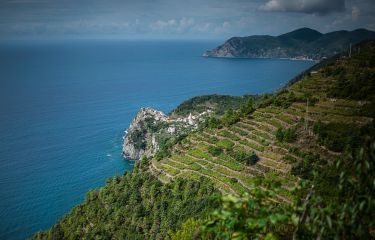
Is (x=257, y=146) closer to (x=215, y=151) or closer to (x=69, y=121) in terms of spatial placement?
(x=215, y=151)

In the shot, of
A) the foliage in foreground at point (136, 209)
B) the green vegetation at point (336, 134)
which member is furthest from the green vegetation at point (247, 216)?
the green vegetation at point (336, 134)

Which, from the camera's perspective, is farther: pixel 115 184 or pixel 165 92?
pixel 165 92

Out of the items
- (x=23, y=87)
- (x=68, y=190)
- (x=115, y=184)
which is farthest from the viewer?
(x=23, y=87)

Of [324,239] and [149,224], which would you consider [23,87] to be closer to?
[149,224]

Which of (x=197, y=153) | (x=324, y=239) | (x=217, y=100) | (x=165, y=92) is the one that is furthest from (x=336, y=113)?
(x=165, y=92)

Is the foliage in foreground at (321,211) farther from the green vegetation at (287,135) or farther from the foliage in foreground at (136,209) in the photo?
the green vegetation at (287,135)

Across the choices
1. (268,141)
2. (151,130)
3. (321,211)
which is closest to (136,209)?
(268,141)

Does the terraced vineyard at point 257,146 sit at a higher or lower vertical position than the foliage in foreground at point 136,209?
higher
